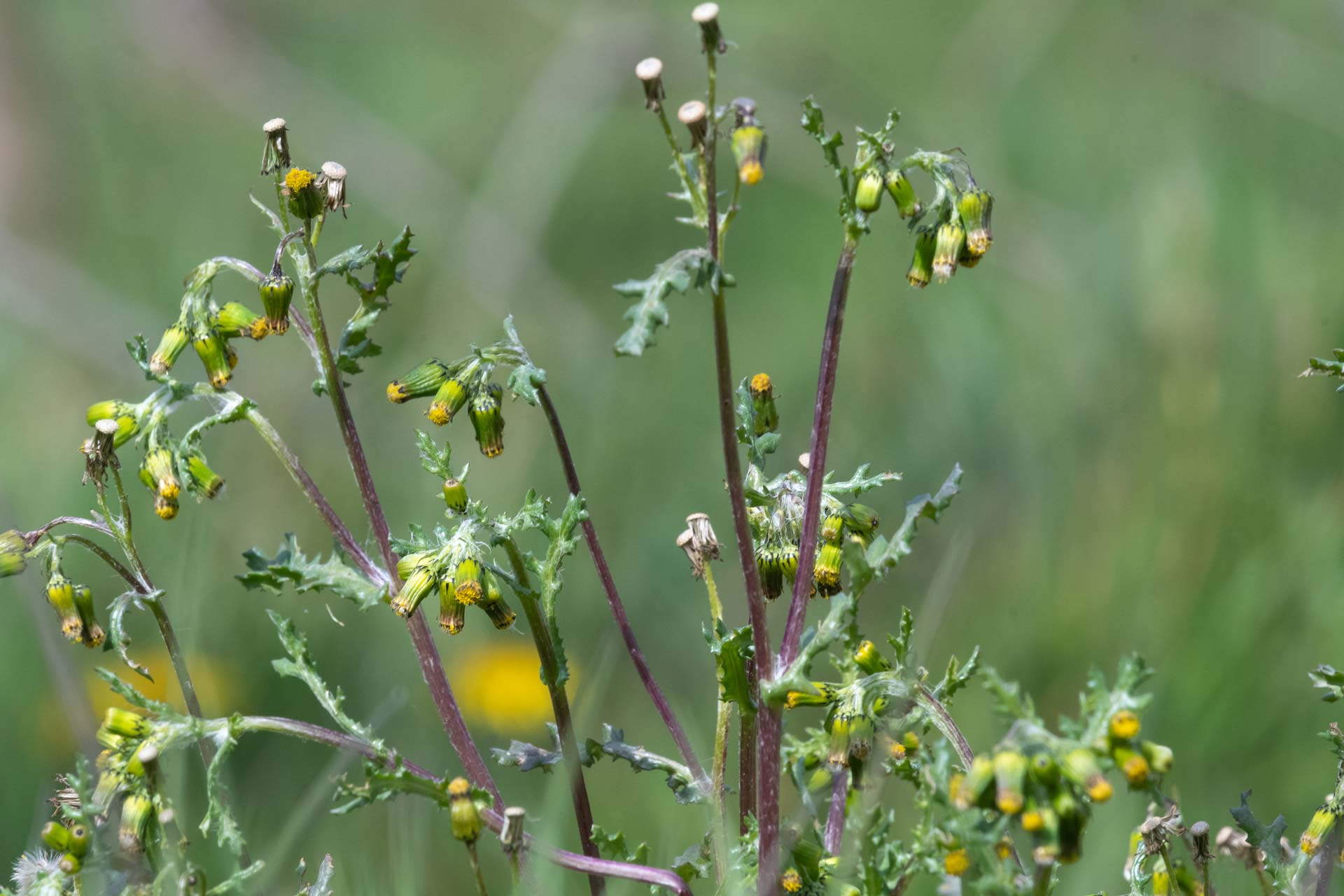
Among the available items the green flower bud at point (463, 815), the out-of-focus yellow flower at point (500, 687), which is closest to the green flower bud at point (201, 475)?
the green flower bud at point (463, 815)

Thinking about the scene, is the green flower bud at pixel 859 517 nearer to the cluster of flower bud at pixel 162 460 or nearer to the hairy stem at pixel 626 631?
the hairy stem at pixel 626 631

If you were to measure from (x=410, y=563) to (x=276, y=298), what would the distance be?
41 centimetres

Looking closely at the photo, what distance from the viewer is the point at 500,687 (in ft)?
15.3

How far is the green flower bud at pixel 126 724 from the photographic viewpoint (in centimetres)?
166

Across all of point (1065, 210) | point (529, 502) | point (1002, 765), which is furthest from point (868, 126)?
point (1002, 765)

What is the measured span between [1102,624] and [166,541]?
3.11 metres

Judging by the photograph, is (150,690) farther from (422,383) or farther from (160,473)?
(422,383)

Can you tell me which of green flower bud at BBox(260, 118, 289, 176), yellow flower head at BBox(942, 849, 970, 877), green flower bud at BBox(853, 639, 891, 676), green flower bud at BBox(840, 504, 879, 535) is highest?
green flower bud at BBox(260, 118, 289, 176)

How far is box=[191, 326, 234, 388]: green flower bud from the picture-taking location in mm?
1866

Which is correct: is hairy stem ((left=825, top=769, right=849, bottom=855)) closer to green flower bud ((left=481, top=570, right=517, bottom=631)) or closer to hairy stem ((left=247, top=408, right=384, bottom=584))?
green flower bud ((left=481, top=570, right=517, bottom=631))

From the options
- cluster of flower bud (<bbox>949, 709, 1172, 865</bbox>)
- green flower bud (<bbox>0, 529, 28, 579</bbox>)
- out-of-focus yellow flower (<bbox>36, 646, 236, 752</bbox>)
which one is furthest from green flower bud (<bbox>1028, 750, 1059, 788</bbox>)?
out-of-focus yellow flower (<bbox>36, 646, 236, 752</bbox>)

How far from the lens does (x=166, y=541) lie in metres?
4.57

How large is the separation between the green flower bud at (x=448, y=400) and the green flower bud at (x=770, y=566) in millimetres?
495

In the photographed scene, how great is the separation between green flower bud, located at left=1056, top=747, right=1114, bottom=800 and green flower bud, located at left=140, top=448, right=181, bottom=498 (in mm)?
1240
